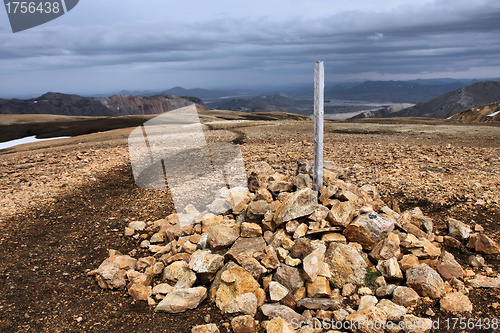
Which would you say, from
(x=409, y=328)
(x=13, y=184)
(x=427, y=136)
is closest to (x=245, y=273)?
(x=409, y=328)

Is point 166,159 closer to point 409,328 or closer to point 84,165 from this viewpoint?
point 84,165

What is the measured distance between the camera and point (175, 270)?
20.1 feet

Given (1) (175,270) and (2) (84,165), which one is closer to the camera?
(1) (175,270)

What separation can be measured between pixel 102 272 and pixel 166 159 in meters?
7.16

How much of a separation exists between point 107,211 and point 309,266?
5.74 meters

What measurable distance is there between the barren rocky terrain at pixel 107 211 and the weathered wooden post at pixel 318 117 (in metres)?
1.93

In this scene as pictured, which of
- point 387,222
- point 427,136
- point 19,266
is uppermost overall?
point 387,222

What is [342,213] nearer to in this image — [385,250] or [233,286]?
[385,250]

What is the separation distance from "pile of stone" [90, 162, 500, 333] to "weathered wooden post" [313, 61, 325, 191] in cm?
32

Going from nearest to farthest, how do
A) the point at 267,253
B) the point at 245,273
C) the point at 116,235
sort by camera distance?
the point at 245,273
the point at 267,253
the point at 116,235

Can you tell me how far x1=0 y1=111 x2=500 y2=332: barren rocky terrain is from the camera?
5266mm

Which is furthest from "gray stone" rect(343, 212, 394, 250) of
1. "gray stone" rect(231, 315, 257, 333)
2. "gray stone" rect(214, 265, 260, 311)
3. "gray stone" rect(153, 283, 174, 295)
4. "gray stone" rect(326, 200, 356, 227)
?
"gray stone" rect(153, 283, 174, 295)

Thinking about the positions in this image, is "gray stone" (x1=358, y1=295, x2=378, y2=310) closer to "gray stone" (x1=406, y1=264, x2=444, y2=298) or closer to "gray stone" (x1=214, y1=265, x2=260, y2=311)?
"gray stone" (x1=406, y1=264, x2=444, y2=298)

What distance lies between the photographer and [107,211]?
8.64m
